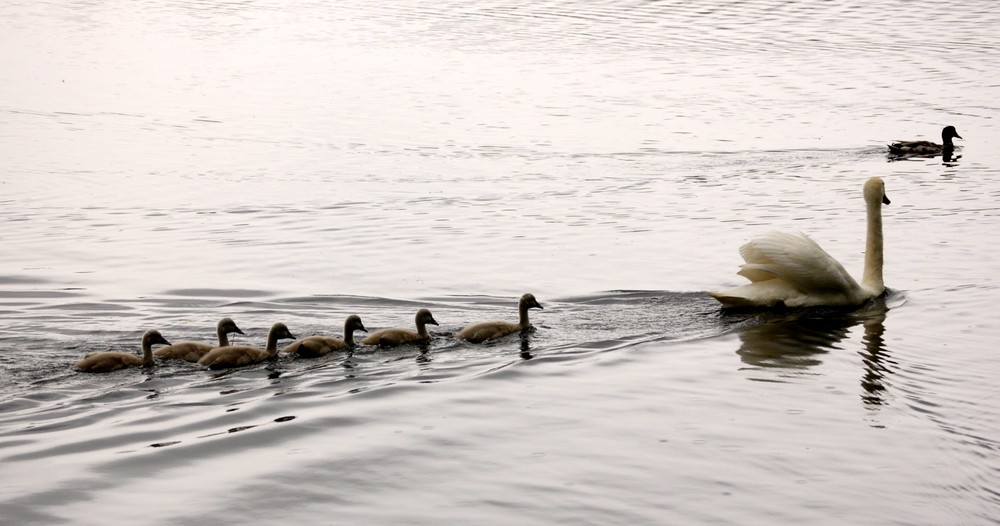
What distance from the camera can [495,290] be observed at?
14.6 m

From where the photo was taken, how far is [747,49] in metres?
39.0

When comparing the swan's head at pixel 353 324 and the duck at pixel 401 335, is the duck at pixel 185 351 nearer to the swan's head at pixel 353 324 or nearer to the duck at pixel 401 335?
the swan's head at pixel 353 324

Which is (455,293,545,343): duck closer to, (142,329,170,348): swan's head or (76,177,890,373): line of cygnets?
(76,177,890,373): line of cygnets

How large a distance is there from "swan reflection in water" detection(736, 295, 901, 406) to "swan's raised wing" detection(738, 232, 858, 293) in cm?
36

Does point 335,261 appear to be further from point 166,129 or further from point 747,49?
point 747,49

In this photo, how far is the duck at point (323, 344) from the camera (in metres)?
11.6

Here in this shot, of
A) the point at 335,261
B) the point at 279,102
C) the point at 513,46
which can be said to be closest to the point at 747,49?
the point at 513,46

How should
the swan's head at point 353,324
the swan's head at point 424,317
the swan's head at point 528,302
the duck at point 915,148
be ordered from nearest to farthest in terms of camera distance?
the swan's head at point 353,324
the swan's head at point 424,317
the swan's head at point 528,302
the duck at point 915,148

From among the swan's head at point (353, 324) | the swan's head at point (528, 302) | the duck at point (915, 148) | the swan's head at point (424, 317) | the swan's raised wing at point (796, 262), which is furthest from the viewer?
the duck at point (915, 148)

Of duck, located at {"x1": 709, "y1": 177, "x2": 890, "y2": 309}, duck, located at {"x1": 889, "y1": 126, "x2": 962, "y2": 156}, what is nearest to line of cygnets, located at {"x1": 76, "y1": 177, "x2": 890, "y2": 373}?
duck, located at {"x1": 709, "y1": 177, "x2": 890, "y2": 309}

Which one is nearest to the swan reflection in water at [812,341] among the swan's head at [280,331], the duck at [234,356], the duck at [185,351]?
the swan's head at [280,331]

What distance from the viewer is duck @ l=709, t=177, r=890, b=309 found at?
1334cm

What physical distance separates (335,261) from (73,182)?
6.72 metres

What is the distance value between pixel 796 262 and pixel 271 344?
17.3 feet
